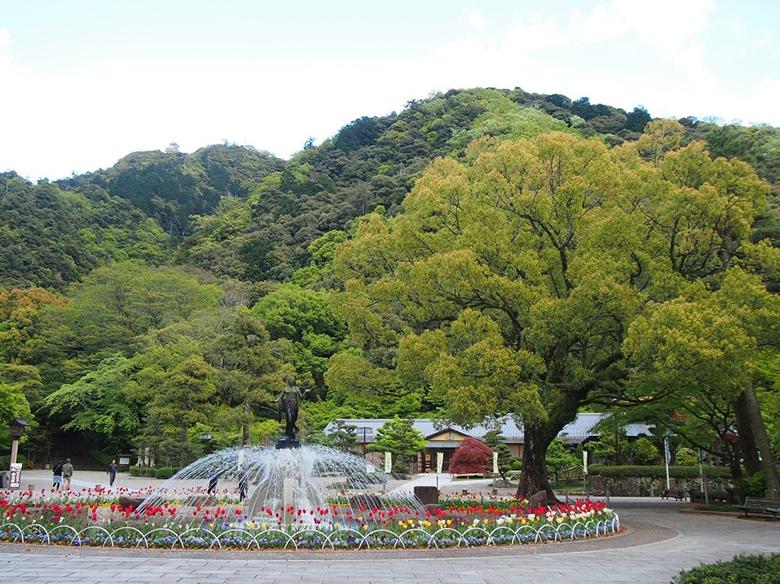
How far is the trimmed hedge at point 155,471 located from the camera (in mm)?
37844

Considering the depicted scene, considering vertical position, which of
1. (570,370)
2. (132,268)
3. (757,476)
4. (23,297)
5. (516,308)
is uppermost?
(132,268)

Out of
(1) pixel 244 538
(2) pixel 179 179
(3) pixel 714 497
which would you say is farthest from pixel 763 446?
(2) pixel 179 179

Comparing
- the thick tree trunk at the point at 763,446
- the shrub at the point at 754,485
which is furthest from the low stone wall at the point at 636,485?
the thick tree trunk at the point at 763,446

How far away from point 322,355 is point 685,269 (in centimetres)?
4001

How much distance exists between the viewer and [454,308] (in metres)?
20.2

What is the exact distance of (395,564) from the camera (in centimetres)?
1087

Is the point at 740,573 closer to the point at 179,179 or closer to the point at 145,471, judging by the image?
the point at 145,471

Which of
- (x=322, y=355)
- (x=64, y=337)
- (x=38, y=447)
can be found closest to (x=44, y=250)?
(x=64, y=337)

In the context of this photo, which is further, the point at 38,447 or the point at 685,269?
the point at 38,447

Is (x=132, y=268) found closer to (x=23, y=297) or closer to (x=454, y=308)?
(x=23, y=297)

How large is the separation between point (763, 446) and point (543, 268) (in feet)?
31.9

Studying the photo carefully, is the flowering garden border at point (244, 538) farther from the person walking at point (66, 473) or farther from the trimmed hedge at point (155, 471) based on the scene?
the trimmed hedge at point (155, 471)

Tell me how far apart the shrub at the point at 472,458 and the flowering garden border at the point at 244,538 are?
28.4 metres

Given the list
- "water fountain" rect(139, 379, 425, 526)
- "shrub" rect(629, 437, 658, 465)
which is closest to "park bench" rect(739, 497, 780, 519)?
"water fountain" rect(139, 379, 425, 526)
